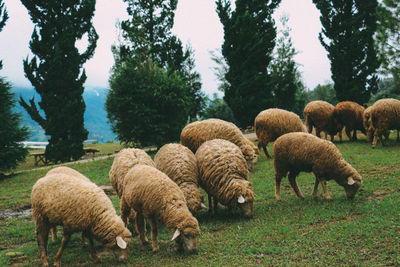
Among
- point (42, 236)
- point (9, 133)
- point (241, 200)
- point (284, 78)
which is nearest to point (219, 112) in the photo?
point (284, 78)

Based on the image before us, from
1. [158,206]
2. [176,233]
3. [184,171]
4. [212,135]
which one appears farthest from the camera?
[212,135]

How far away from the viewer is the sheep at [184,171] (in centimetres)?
732

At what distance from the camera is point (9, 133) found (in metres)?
19.4

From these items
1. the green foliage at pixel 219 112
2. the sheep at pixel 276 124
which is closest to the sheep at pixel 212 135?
the sheep at pixel 276 124

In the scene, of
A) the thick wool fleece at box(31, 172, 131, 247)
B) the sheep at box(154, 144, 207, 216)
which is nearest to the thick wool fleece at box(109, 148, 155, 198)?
the sheep at box(154, 144, 207, 216)

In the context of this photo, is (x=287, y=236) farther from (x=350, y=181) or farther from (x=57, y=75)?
(x=57, y=75)

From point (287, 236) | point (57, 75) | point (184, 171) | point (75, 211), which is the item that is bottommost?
point (287, 236)

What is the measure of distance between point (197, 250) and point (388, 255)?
330cm

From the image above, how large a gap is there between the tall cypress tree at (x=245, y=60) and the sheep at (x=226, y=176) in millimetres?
16668

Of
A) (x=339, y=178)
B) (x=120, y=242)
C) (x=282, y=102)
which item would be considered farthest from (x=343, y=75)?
Result: (x=120, y=242)

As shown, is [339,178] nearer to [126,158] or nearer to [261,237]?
[261,237]

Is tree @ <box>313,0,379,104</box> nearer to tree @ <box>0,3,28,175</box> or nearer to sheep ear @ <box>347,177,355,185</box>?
sheep ear @ <box>347,177,355,185</box>

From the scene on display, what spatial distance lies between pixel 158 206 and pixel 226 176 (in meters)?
2.23

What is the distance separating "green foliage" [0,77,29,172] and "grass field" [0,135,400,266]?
1066 centimetres
